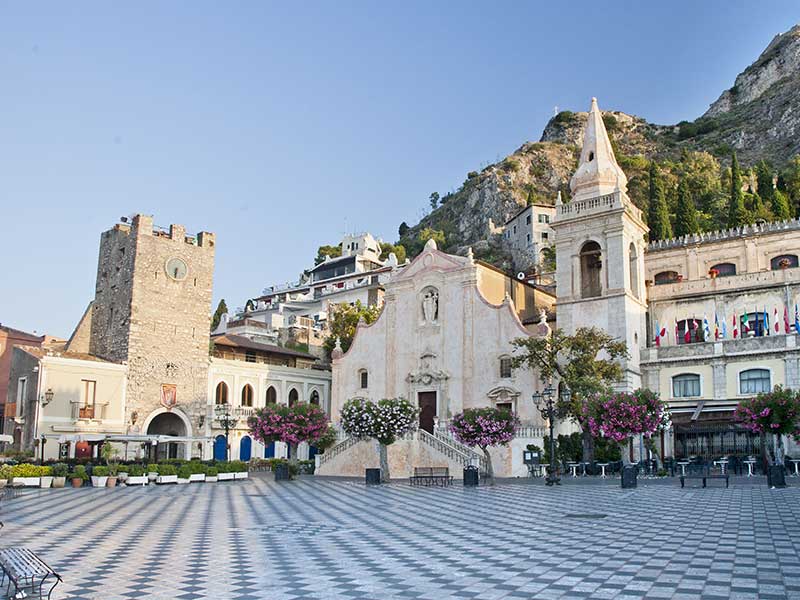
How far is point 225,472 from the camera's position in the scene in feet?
131

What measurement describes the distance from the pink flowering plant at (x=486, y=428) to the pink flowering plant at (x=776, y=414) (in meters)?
10.5

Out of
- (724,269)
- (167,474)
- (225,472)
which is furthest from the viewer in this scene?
(724,269)

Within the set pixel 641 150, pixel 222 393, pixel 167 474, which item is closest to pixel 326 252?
pixel 641 150

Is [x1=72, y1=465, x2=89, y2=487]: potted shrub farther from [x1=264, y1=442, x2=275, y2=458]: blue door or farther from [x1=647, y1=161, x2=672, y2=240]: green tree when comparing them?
[x1=647, y1=161, x2=672, y2=240]: green tree

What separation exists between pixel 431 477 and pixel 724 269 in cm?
3034

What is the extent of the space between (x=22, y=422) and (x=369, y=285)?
5580cm

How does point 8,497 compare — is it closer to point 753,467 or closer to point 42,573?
point 42,573

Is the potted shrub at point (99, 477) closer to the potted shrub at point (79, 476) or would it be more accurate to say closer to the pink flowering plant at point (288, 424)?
the potted shrub at point (79, 476)

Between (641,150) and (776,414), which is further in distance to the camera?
(641,150)

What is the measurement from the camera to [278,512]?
22500 mm

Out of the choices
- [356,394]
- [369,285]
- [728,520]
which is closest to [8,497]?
[728,520]

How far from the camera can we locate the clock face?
5153cm

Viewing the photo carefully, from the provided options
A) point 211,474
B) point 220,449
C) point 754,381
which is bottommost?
point 211,474

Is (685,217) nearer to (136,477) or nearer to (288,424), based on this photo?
(288,424)
